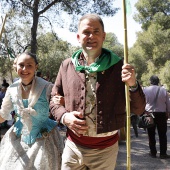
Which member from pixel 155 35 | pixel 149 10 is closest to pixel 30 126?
pixel 155 35

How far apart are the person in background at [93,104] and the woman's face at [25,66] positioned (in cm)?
103

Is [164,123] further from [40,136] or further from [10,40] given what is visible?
[10,40]

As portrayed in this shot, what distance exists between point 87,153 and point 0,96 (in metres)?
8.34

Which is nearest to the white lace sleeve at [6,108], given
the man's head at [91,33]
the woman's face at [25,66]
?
the woman's face at [25,66]

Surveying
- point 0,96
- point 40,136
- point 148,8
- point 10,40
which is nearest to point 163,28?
point 148,8

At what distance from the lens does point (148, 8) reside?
36.8 meters

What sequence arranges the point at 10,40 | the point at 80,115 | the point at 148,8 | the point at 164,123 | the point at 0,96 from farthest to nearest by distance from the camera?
1. the point at 148,8
2. the point at 10,40
3. the point at 0,96
4. the point at 164,123
5. the point at 80,115

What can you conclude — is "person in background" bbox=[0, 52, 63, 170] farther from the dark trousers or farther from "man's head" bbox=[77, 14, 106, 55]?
the dark trousers

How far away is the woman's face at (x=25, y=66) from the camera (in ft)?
10.2

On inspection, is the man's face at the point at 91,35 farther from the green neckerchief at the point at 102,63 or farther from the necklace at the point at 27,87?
the necklace at the point at 27,87

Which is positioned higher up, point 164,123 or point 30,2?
point 30,2

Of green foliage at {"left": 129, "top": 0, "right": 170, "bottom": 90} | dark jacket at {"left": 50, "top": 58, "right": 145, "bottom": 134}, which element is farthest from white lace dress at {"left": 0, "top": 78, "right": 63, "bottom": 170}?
green foliage at {"left": 129, "top": 0, "right": 170, "bottom": 90}

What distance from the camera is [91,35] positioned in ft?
6.92

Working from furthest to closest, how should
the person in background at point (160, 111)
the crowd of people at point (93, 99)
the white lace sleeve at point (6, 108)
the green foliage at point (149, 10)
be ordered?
the green foliage at point (149, 10) → the person in background at point (160, 111) → the white lace sleeve at point (6, 108) → the crowd of people at point (93, 99)
